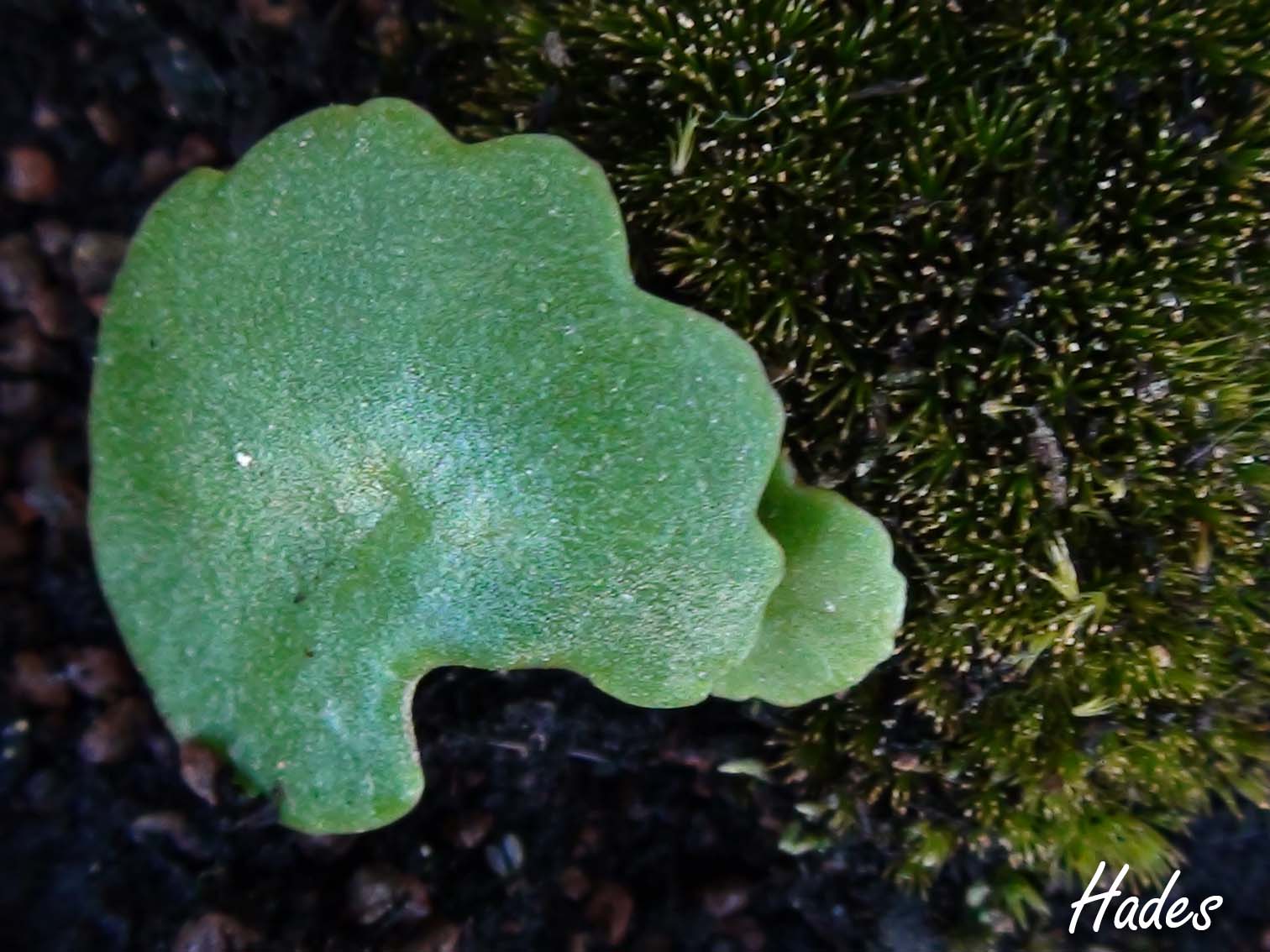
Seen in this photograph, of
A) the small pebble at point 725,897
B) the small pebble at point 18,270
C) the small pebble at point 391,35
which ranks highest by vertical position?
the small pebble at point 391,35

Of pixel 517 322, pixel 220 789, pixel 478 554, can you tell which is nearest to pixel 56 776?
pixel 220 789

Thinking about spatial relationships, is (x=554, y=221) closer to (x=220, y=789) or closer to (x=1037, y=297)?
(x=1037, y=297)

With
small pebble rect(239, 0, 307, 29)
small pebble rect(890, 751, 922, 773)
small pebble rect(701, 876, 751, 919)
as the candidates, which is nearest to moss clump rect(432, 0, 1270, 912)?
small pebble rect(890, 751, 922, 773)

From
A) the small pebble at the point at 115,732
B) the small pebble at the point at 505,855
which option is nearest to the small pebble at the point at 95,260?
the small pebble at the point at 115,732

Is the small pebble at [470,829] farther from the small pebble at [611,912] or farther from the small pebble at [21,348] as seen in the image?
the small pebble at [21,348]

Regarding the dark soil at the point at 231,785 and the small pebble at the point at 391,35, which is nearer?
the dark soil at the point at 231,785
